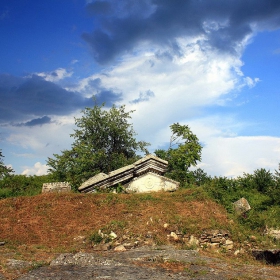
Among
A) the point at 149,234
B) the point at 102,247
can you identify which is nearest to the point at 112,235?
the point at 102,247

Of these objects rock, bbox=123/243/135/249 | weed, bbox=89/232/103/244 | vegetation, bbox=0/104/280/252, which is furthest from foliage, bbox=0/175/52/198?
rock, bbox=123/243/135/249

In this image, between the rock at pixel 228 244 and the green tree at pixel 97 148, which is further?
the green tree at pixel 97 148

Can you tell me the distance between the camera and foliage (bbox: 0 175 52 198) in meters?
19.8

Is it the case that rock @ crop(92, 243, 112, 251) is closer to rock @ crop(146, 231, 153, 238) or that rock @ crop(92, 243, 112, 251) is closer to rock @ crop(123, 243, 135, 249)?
rock @ crop(123, 243, 135, 249)

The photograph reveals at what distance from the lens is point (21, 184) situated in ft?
73.0

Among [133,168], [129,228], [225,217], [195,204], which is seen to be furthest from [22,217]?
[225,217]

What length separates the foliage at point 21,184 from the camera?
19.8 metres

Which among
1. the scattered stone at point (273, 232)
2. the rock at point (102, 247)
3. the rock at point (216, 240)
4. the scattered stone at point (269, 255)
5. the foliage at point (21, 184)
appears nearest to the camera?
the scattered stone at point (269, 255)

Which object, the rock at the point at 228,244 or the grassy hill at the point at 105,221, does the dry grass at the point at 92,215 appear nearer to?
the grassy hill at the point at 105,221

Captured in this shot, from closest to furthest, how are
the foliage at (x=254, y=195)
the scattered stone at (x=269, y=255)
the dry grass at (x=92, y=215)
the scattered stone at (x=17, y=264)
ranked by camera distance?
the scattered stone at (x=17, y=264) → the scattered stone at (x=269, y=255) → the dry grass at (x=92, y=215) → the foliage at (x=254, y=195)

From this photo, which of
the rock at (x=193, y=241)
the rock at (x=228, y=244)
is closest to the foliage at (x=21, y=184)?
the rock at (x=193, y=241)

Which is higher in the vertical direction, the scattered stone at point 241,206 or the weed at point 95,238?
the scattered stone at point 241,206

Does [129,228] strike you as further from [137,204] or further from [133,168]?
[133,168]

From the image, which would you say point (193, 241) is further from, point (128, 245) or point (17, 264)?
point (17, 264)
